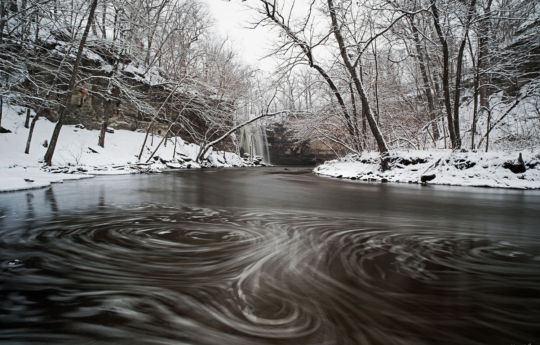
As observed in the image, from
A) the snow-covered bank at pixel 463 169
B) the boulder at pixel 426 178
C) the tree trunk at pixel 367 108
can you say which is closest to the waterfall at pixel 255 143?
the tree trunk at pixel 367 108

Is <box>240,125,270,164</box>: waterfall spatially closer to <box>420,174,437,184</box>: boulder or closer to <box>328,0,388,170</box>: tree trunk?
<box>328,0,388,170</box>: tree trunk

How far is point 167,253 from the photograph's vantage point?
1.69m

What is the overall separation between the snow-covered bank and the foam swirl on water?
5.17 metres

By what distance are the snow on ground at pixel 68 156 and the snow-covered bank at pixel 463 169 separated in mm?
9553

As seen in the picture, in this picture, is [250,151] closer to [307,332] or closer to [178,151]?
[178,151]

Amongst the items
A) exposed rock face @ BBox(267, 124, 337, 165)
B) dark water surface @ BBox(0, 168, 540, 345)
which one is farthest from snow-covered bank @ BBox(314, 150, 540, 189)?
exposed rock face @ BBox(267, 124, 337, 165)

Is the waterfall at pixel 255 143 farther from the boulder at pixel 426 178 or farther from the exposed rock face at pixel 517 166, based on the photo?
the exposed rock face at pixel 517 166

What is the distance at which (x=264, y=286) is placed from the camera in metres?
1.24

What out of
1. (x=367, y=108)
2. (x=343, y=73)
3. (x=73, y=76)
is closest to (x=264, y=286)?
(x=367, y=108)

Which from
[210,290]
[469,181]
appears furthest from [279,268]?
[469,181]

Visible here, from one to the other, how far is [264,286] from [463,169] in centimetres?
752

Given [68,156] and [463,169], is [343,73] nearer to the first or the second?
[463,169]

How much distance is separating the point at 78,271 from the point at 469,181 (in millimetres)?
7902

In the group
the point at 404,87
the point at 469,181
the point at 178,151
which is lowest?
the point at 469,181
